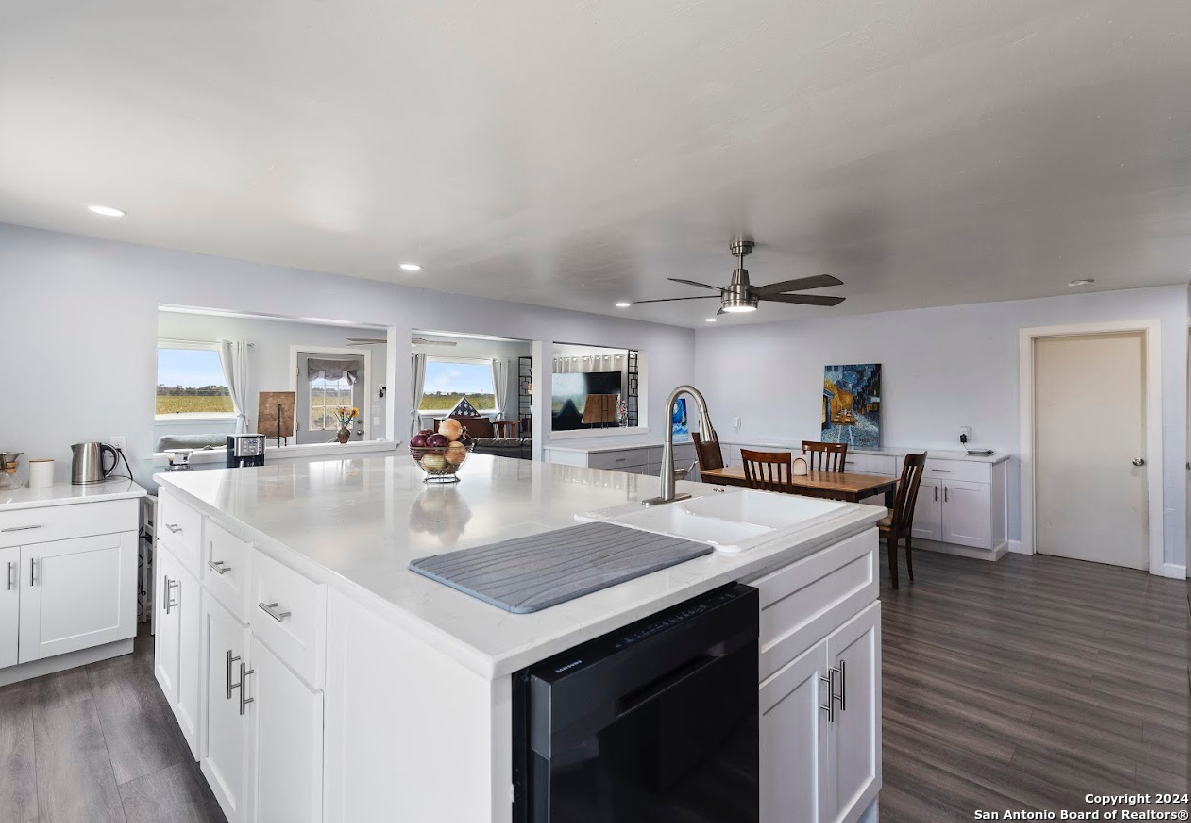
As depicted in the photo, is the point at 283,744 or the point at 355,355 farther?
the point at 355,355

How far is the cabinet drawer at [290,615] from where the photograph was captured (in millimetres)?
1191

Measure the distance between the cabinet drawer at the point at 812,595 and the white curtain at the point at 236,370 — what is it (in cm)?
734

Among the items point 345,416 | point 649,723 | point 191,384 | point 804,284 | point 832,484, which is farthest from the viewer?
point 345,416

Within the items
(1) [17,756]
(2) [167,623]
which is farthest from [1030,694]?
(1) [17,756]

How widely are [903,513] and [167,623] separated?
4.35 meters

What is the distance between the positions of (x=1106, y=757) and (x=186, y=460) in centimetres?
478

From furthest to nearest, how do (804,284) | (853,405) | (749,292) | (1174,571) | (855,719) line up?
1. (853,405)
2. (1174,571)
3. (749,292)
4. (804,284)
5. (855,719)

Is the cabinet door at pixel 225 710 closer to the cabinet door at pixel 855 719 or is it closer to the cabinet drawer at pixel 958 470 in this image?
the cabinet door at pixel 855 719

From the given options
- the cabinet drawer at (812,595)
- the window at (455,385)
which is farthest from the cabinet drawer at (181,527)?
the window at (455,385)

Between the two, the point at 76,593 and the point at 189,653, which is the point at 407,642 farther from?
the point at 76,593

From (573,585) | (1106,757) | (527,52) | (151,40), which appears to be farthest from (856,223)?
(151,40)

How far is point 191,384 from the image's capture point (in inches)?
275

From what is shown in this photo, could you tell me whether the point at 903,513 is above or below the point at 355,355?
below

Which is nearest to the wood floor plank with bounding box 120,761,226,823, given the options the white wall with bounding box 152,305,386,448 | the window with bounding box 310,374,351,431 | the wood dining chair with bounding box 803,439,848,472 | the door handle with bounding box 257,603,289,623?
the door handle with bounding box 257,603,289,623
